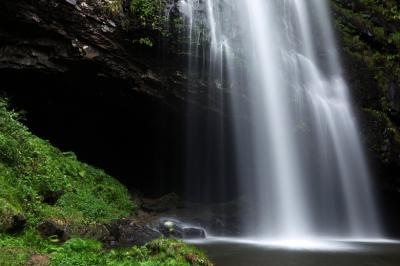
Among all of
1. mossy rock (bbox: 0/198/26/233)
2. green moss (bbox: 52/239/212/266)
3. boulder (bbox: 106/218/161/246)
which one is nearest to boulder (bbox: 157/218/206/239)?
boulder (bbox: 106/218/161/246)

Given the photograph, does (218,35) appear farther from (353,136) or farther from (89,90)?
(353,136)

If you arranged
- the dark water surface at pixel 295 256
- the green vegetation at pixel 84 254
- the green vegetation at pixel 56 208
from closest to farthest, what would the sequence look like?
the green vegetation at pixel 84 254 < the green vegetation at pixel 56 208 < the dark water surface at pixel 295 256

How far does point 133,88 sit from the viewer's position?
14250 millimetres

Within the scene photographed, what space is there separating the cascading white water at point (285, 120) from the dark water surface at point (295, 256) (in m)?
3.83

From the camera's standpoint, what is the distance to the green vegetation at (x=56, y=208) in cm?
666

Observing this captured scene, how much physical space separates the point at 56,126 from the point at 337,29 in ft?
40.8

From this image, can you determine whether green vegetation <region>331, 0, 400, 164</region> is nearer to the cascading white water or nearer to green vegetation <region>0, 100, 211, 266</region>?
the cascading white water

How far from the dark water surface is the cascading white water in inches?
151

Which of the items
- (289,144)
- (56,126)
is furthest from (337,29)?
(56,126)

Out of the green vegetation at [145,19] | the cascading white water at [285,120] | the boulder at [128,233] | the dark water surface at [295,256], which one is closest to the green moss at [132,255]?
the dark water surface at [295,256]

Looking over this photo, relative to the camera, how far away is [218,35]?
15.1 m

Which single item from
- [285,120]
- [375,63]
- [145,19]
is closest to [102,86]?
[145,19]

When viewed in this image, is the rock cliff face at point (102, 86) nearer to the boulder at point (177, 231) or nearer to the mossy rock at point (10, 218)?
the boulder at point (177, 231)

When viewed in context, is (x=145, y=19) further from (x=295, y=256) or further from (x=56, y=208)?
(x=295, y=256)
